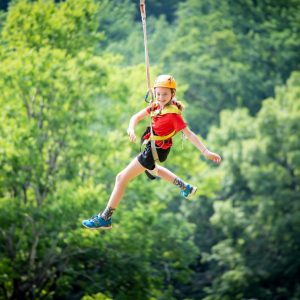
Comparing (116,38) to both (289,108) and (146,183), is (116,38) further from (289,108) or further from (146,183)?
(146,183)

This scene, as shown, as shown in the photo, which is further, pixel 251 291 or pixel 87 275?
pixel 251 291

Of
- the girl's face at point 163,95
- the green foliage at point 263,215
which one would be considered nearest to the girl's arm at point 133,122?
the girl's face at point 163,95

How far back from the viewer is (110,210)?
8.19 m

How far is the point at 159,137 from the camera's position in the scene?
7.83 meters

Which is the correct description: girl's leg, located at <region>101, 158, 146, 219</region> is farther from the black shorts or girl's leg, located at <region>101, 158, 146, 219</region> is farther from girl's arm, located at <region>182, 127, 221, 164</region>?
girl's arm, located at <region>182, 127, 221, 164</region>

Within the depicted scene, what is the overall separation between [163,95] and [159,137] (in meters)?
0.48

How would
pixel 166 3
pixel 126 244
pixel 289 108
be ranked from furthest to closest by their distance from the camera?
pixel 166 3 < pixel 289 108 < pixel 126 244

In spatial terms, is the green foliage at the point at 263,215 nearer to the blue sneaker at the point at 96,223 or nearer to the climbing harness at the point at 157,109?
the blue sneaker at the point at 96,223

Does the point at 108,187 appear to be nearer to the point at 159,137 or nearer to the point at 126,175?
the point at 126,175

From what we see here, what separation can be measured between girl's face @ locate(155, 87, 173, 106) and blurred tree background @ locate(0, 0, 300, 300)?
36.9 feet

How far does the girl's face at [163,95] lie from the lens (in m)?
7.59

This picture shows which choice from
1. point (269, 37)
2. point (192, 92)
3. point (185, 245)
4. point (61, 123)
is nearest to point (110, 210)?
point (61, 123)

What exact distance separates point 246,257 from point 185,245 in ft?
21.1

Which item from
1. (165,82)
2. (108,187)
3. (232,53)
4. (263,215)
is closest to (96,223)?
(165,82)
